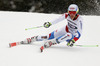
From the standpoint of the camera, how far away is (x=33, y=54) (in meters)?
3.81

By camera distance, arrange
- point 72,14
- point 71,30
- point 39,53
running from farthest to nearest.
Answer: point 71,30
point 72,14
point 39,53

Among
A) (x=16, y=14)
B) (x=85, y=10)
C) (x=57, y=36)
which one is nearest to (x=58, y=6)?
(x=85, y=10)

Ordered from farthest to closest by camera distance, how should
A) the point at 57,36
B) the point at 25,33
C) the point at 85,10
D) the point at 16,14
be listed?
the point at 85,10 < the point at 16,14 < the point at 25,33 < the point at 57,36

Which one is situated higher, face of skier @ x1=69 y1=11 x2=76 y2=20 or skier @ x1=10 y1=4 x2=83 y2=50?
face of skier @ x1=69 y1=11 x2=76 y2=20

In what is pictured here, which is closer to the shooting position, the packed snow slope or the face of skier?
the packed snow slope

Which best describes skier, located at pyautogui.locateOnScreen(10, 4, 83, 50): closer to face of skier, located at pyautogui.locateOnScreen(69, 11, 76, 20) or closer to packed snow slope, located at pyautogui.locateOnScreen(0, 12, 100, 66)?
face of skier, located at pyautogui.locateOnScreen(69, 11, 76, 20)

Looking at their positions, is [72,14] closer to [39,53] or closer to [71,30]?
[71,30]

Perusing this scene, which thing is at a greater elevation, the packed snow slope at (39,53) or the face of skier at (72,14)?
the face of skier at (72,14)

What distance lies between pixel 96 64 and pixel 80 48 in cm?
→ 95

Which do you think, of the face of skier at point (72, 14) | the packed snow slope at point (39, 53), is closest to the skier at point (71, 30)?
the face of skier at point (72, 14)

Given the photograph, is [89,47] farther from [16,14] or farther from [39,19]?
[16,14]

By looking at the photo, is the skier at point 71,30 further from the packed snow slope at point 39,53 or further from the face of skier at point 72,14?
the packed snow slope at point 39,53

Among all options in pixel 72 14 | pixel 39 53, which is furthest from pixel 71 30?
pixel 39 53

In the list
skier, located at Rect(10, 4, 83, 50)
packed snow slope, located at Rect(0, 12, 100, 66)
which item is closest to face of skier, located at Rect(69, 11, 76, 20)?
skier, located at Rect(10, 4, 83, 50)
